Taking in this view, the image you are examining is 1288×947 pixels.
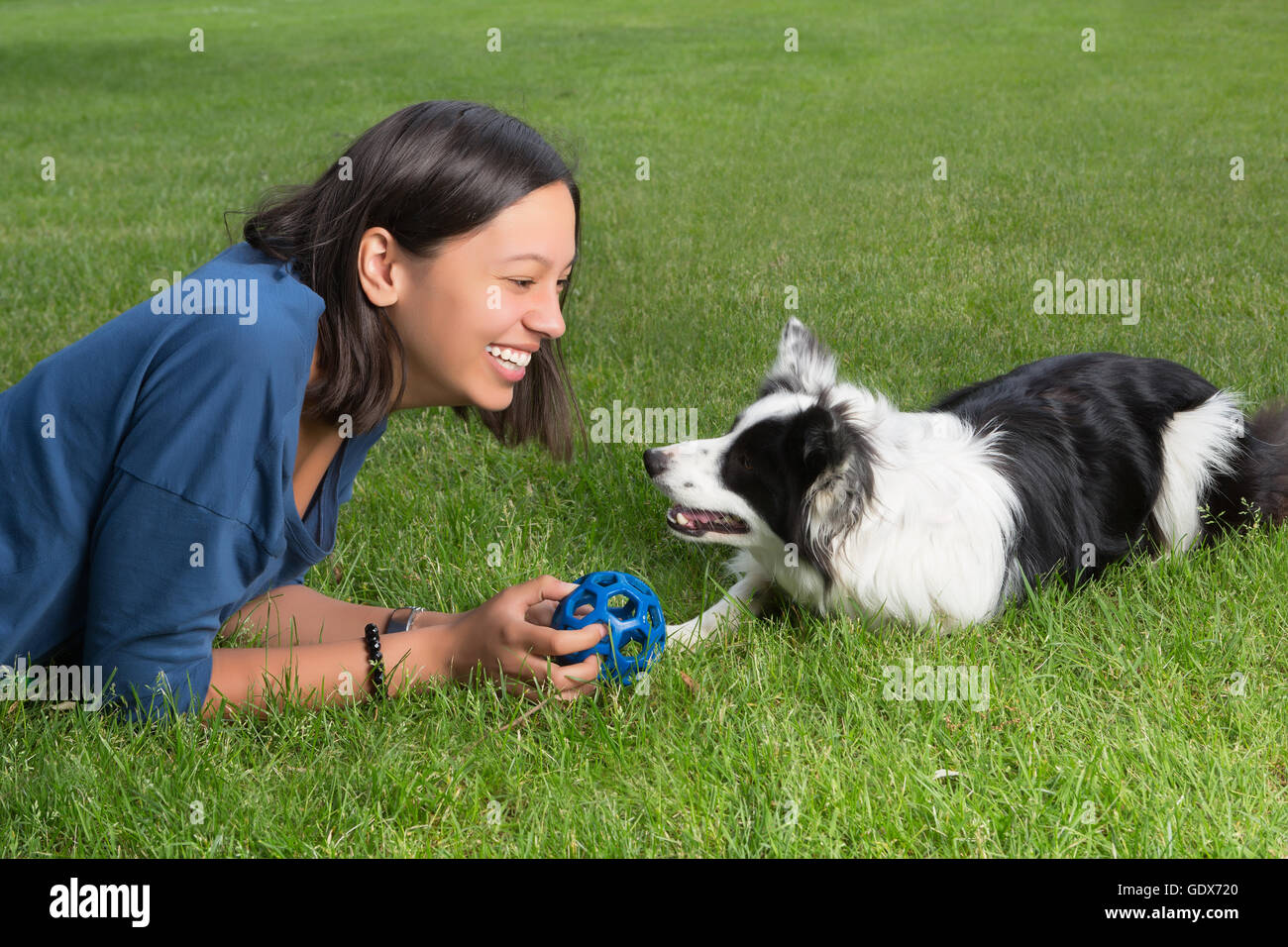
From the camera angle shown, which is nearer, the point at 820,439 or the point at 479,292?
the point at 479,292

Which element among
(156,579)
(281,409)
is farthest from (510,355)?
(156,579)

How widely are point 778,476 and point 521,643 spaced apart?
844mm

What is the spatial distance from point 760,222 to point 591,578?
19.5 feet

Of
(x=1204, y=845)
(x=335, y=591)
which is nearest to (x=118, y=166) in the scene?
(x=335, y=591)

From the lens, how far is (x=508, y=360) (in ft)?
8.23

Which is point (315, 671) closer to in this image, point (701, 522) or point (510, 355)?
point (510, 355)

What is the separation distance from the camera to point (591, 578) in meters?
2.53

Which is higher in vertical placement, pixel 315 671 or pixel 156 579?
pixel 156 579

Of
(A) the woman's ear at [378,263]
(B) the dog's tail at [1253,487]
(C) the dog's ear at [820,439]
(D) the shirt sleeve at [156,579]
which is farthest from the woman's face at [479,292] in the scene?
(B) the dog's tail at [1253,487]

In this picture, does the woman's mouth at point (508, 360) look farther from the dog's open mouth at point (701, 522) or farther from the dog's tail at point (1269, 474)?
the dog's tail at point (1269, 474)

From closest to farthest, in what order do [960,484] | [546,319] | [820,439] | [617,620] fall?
[546,319] → [617,620] → [820,439] → [960,484]

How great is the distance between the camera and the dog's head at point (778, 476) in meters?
2.80

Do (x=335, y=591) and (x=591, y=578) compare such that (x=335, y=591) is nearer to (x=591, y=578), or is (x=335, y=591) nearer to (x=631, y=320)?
(x=591, y=578)

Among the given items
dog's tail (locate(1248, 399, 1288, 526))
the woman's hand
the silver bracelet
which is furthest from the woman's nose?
dog's tail (locate(1248, 399, 1288, 526))
